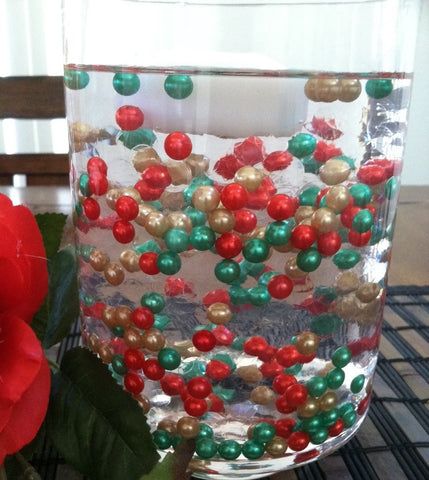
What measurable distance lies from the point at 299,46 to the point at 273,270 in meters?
0.08

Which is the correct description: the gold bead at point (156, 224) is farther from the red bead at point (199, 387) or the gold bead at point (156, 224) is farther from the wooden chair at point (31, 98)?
the wooden chair at point (31, 98)

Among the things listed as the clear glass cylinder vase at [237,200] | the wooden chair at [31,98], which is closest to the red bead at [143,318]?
the clear glass cylinder vase at [237,200]

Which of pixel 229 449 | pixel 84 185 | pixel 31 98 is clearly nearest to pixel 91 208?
pixel 84 185

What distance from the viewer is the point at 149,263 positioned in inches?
9.2

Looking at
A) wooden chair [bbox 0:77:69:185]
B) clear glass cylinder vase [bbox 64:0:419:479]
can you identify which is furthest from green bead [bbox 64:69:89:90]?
wooden chair [bbox 0:77:69:185]

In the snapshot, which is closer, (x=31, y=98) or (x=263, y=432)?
(x=263, y=432)

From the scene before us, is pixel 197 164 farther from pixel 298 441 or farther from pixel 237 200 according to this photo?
pixel 298 441

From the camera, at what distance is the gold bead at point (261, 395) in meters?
0.24

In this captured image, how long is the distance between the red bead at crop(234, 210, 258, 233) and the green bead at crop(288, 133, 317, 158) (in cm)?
3

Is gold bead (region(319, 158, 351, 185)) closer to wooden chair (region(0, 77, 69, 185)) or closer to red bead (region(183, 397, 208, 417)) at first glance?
red bead (region(183, 397, 208, 417))

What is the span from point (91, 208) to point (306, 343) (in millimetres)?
103

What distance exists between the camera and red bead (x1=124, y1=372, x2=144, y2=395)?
25 cm

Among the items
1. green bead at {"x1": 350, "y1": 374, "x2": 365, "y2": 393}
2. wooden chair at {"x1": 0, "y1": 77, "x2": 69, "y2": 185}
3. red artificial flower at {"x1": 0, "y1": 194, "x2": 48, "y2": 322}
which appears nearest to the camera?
red artificial flower at {"x1": 0, "y1": 194, "x2": 48, "y2": 322}

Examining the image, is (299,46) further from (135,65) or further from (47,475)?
(47,475)
